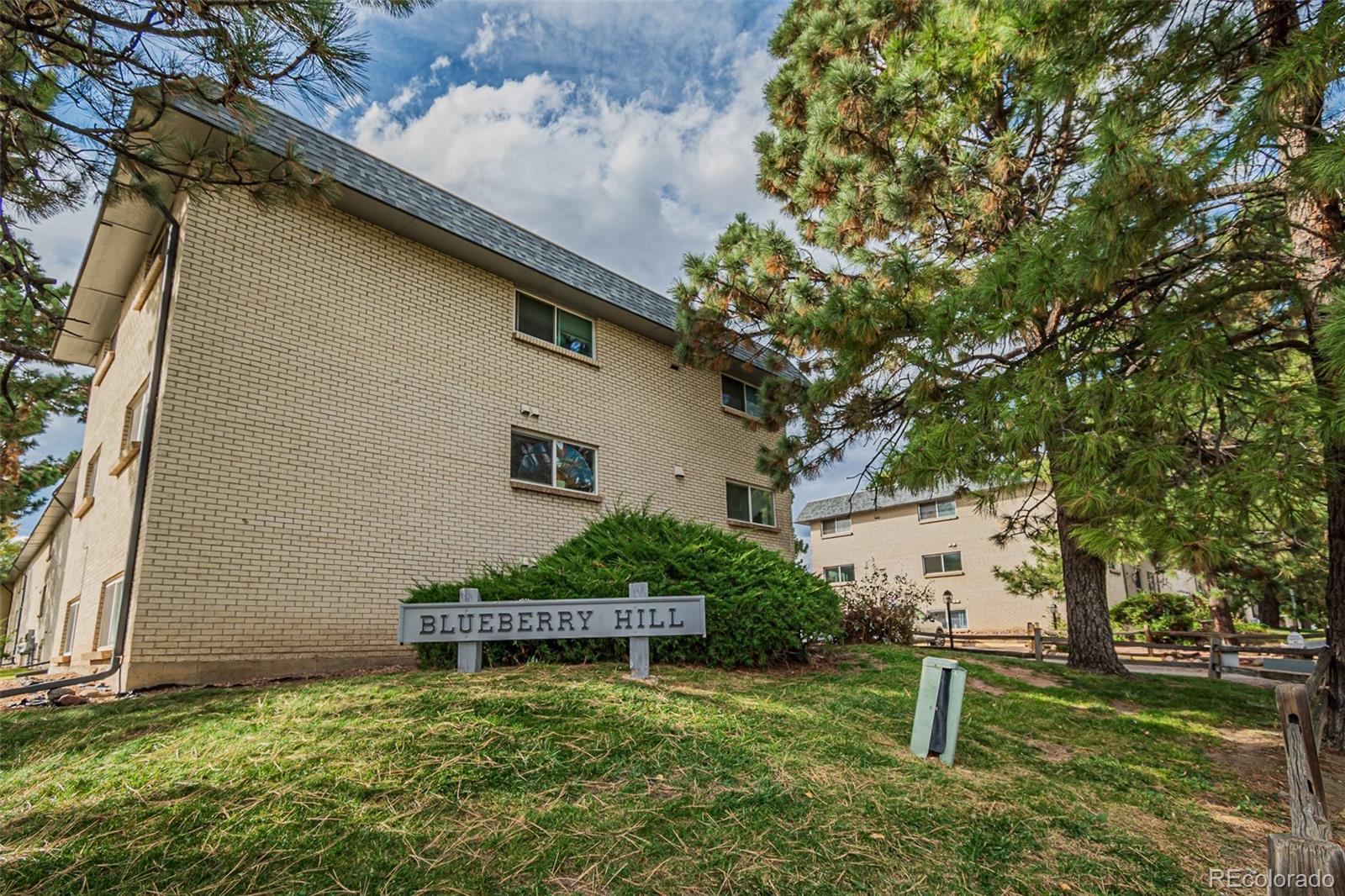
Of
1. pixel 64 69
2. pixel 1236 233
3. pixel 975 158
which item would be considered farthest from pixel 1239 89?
pixel 64 69

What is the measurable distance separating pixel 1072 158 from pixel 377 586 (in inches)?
411

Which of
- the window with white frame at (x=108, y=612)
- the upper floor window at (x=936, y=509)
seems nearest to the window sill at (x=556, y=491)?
the window with white frame at (x=108, y=612)

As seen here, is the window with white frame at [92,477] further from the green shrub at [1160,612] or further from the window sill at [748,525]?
the green shrub at [1160,612]

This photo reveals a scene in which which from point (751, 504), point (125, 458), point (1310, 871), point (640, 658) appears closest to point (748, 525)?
point (751, 504)

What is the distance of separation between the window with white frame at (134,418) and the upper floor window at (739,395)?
10.5m

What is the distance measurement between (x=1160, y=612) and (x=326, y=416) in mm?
26460

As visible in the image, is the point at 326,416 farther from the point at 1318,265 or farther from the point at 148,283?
the point at 1318,265

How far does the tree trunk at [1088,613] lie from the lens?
1066 centimetres

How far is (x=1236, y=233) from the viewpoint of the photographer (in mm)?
5902

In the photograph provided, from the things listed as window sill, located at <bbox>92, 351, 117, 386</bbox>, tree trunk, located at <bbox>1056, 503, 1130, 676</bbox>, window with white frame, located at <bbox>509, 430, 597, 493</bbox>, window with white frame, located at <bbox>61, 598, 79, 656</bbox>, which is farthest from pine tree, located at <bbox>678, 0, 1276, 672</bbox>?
window with white frame, located at <bbox>61, 598, 79, 656</bbox>

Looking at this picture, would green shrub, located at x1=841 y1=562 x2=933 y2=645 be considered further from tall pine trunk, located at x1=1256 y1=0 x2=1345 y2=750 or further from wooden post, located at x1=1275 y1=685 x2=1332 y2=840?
wooden post, located at x1=1275 y1=685 x2=1332 y2=840

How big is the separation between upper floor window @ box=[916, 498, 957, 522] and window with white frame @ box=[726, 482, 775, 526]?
15928mm

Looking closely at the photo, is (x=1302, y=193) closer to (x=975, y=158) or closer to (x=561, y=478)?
(x=975, y=158)

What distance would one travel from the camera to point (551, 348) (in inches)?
476
